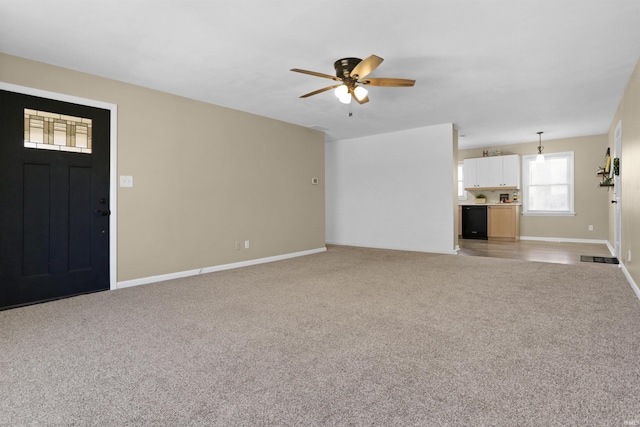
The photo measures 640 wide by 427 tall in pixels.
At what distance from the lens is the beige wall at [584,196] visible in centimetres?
754

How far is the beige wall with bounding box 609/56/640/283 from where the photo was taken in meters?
3.61

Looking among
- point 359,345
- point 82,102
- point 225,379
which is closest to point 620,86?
point 359,345

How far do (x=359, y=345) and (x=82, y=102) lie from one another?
3.84 m

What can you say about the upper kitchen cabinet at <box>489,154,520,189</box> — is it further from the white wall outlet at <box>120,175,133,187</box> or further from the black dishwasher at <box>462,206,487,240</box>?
the white wall outlet at <box>120,175,133,187</box>

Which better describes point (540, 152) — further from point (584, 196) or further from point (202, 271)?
point (202, 271)

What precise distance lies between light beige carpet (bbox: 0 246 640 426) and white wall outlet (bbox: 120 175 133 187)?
4.10ft

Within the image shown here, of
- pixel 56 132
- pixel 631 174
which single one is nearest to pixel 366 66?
pixel 56 132

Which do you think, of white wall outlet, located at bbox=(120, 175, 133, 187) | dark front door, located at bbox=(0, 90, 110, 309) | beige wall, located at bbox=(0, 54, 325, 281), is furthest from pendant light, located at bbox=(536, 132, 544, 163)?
dark front door, located at bbox=(0, 90, 110, 309)

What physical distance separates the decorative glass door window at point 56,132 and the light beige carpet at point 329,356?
1.61m

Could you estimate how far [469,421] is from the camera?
1.49 m

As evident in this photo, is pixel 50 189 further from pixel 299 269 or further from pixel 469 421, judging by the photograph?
pixel 469 421

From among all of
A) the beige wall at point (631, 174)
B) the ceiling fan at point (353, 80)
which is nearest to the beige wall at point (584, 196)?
the beige wall at point (631, 174)

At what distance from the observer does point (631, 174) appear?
3.98 m

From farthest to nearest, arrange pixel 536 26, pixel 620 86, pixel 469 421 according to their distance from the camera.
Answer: pixel 620 86
pixel 536 26
pixel 469 421
